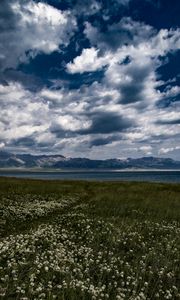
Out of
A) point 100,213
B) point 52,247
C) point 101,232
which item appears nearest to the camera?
point 52,247

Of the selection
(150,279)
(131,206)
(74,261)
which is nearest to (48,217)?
(131,206)

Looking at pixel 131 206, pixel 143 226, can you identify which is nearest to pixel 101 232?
pixel 143 226

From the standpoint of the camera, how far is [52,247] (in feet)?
44.3

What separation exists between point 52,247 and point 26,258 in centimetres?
188

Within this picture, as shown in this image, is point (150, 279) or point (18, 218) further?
point (18, 218)

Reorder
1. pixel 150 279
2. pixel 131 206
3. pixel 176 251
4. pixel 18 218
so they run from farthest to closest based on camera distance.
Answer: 1. pixel 131 206
2. pixel 18 218
3. pixel 176 251
4. pixel 150 279

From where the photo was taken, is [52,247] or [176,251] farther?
[176,251]

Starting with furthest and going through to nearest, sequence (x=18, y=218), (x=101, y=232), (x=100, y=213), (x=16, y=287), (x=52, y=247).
→ (x=100, y=213), (x=18, y=218), (x=101, y=232), (x=52, y=247), (x=16, y=287)

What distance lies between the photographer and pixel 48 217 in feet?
77.0

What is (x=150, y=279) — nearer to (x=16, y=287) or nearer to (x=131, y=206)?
(x=16, y=287)

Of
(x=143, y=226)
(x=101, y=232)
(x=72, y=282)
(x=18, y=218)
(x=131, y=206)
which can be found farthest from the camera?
(x=131, y=206)

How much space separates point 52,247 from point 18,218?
31.2 feet

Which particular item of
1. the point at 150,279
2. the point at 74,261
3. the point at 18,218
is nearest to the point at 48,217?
the point at 18,218

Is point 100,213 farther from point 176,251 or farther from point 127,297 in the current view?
point 127,297
